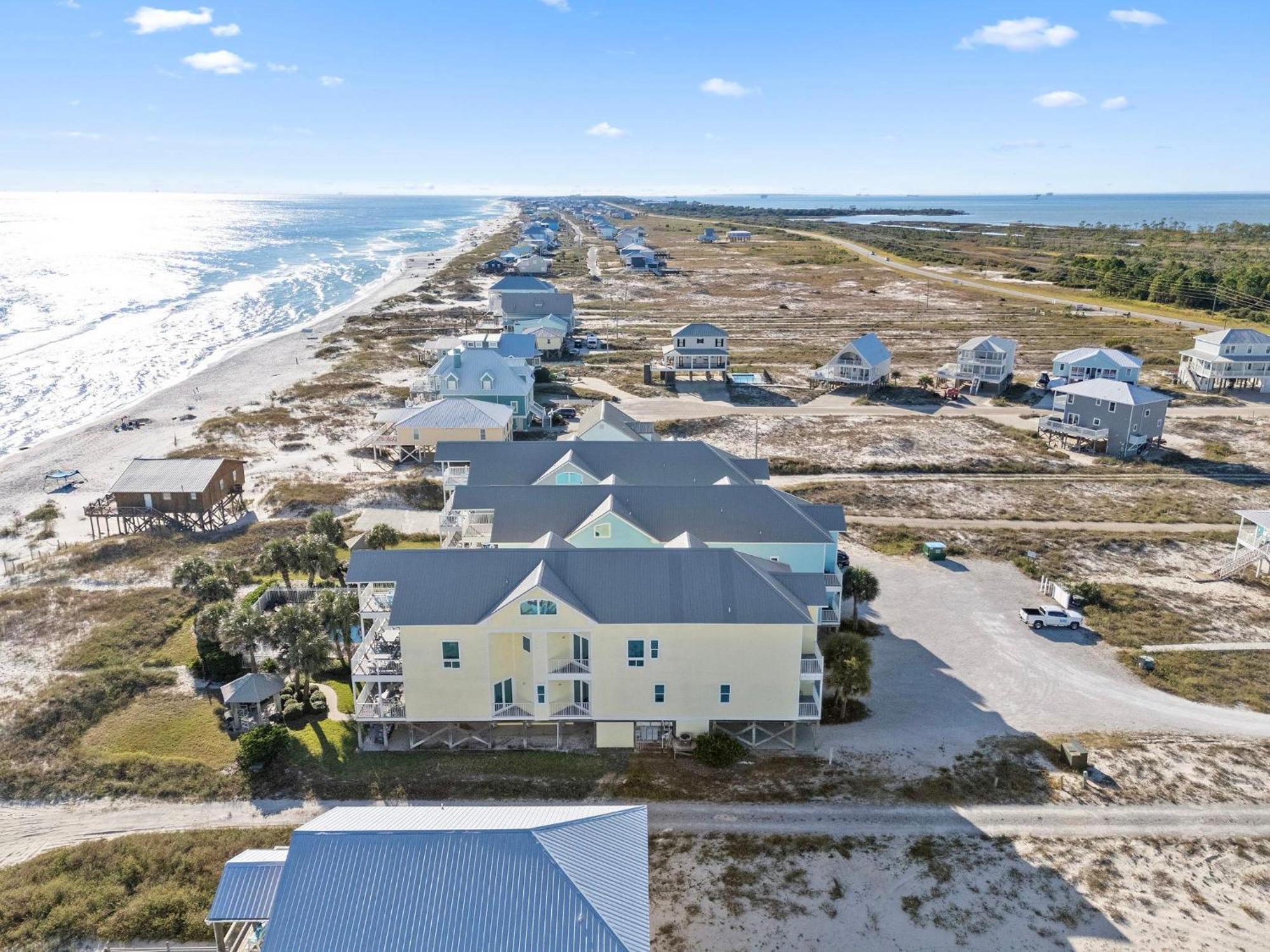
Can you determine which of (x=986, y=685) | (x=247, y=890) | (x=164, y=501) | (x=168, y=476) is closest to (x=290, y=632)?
(x=247, y=890)

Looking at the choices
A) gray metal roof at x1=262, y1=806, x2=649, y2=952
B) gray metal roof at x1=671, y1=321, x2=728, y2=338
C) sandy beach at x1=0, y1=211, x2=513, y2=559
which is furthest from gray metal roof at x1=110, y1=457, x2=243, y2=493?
gray metal roof at x1=671, y1=321, x2=728, y2=338

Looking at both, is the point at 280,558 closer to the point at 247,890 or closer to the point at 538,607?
the point at 538,607

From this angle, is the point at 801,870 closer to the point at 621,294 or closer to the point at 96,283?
the point at 621,294

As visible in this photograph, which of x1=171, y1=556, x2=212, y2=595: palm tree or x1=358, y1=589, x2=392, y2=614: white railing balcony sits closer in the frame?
x1=358, y1=589, x2=392, y2=614: white railing balcony

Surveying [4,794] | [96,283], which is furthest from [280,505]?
[96,283]

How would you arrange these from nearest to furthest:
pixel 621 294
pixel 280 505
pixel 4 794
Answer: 1. pixel 4 794
2. pixel 280 505
3. pixel 621 294

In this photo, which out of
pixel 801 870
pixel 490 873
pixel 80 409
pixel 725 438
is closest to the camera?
pixel 490 873

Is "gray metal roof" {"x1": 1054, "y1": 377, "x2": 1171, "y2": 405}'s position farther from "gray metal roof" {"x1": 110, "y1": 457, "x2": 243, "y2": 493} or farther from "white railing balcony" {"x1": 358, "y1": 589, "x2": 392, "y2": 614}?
"gray metal roof" {"x1": 110, "y1": 457, "x2": 243, "y2": 493}
